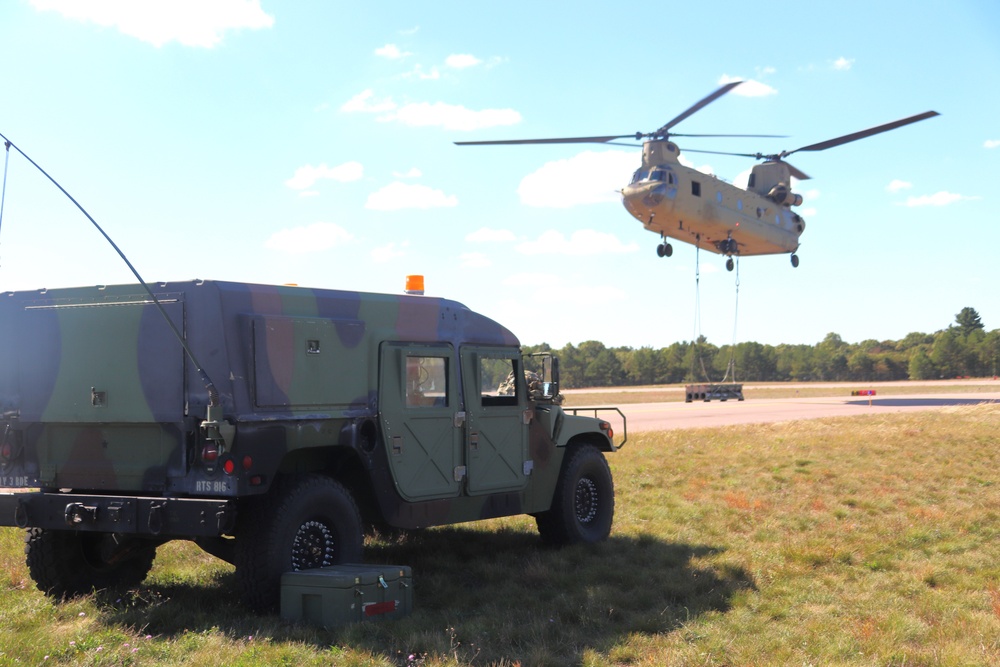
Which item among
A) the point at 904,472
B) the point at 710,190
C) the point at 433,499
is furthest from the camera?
the point at 710,190

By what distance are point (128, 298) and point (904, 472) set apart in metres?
12.5

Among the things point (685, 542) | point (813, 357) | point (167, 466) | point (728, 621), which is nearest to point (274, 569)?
point (167, 466)

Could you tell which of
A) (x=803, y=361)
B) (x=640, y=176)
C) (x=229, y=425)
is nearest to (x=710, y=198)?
(x=640, y=176)

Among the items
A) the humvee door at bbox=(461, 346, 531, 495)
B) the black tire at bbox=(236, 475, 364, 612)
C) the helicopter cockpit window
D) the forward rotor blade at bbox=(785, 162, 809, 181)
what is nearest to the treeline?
the forward rotor blade at bbox=(785, 162, 809, 181)

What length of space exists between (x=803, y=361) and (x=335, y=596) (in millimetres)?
139502

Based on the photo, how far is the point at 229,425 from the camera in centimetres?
651

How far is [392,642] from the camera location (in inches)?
246

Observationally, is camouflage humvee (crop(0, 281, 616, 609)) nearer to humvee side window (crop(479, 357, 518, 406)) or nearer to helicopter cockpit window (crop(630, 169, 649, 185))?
humvee side window (crop(479, 357, 518, 406))

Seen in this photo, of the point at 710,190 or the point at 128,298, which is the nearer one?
the point at 128,298

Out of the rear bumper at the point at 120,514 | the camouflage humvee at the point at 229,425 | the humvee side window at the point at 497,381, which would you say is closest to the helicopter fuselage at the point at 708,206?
the humvee side window at the point at 497,381

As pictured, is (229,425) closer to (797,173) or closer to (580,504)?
(580,504)

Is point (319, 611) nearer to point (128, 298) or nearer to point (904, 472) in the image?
point (128, 298)

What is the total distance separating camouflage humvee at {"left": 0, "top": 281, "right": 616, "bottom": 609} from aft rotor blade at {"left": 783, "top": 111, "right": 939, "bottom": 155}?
30.3 metres

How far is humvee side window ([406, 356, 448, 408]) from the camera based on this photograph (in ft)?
26.4
